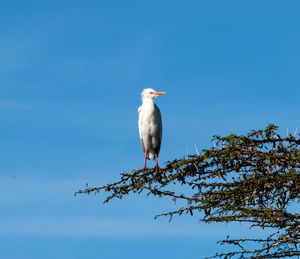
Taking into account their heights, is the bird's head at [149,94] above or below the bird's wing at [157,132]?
above

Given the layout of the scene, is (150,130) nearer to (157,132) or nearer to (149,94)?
(157,132)

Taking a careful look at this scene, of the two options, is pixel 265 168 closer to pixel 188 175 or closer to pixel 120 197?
pixel 188 175

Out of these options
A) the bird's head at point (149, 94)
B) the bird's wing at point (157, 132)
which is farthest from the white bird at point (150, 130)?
the bird's head at point (149, 94)

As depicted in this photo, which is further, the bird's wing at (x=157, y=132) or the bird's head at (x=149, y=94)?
the bird's head at (x=149, y=94)

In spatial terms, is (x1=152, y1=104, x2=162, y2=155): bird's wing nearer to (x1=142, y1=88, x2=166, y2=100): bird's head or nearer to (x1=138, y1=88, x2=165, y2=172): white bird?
(x1=138, y1=88, x2=165, y2=172): white bird

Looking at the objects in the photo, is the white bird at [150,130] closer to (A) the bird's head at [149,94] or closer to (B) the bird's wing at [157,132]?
(B) the bird's wing at [157,132]

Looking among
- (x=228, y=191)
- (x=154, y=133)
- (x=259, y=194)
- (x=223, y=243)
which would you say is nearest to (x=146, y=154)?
(x=154, y=133)

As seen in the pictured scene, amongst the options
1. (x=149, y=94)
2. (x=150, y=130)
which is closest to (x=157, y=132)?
(x=150, y=130)

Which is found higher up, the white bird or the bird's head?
the bird's head

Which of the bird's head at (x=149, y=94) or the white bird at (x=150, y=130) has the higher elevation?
the bird's head at (x=149, y=94)

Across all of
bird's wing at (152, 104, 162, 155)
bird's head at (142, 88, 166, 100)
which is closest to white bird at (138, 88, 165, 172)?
bird's wing at (152, 104, 162, 155)

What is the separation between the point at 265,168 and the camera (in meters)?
5.92

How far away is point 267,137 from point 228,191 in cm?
131

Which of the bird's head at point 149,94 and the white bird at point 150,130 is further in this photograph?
the bird's head at point 149,94
